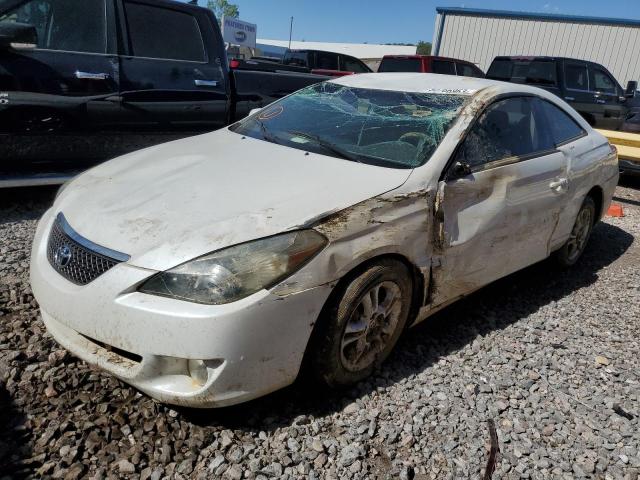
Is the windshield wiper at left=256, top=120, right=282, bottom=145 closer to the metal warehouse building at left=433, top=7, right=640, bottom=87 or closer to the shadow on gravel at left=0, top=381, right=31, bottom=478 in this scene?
the shadow on gravel at left=0, top=381, right=31, bottom=478

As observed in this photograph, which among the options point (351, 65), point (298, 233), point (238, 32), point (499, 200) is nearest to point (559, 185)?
point (499, 200)

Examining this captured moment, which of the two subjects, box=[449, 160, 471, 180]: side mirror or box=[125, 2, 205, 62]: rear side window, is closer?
box=[449, 160, 471, 180]: side mirror

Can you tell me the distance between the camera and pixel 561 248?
421 cm

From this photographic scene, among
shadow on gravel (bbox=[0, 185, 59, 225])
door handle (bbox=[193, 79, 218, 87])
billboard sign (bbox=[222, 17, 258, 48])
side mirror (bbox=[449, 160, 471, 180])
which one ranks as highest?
billboard sign (bbox=[222, 17, 258, 48])

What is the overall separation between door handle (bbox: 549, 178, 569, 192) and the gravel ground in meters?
0.93

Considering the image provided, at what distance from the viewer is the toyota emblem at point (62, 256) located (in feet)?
7.58

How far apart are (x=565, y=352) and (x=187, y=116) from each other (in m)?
3.89

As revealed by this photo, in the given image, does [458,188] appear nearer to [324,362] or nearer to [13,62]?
[324,362]

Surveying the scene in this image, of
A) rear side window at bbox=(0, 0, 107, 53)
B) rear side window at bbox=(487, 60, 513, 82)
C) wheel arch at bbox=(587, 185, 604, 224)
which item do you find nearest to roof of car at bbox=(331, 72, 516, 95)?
wheel arch at bbox=(587, 185, 604, 224)

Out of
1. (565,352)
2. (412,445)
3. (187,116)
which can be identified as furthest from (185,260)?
(187,116)

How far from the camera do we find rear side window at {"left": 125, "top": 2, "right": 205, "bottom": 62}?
16.1ft

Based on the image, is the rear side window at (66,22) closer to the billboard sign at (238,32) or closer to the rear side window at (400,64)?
the rear side window at (400,64)

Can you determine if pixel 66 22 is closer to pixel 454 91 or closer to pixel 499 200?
pixel 454 91

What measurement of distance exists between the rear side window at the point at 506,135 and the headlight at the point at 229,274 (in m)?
1.34
